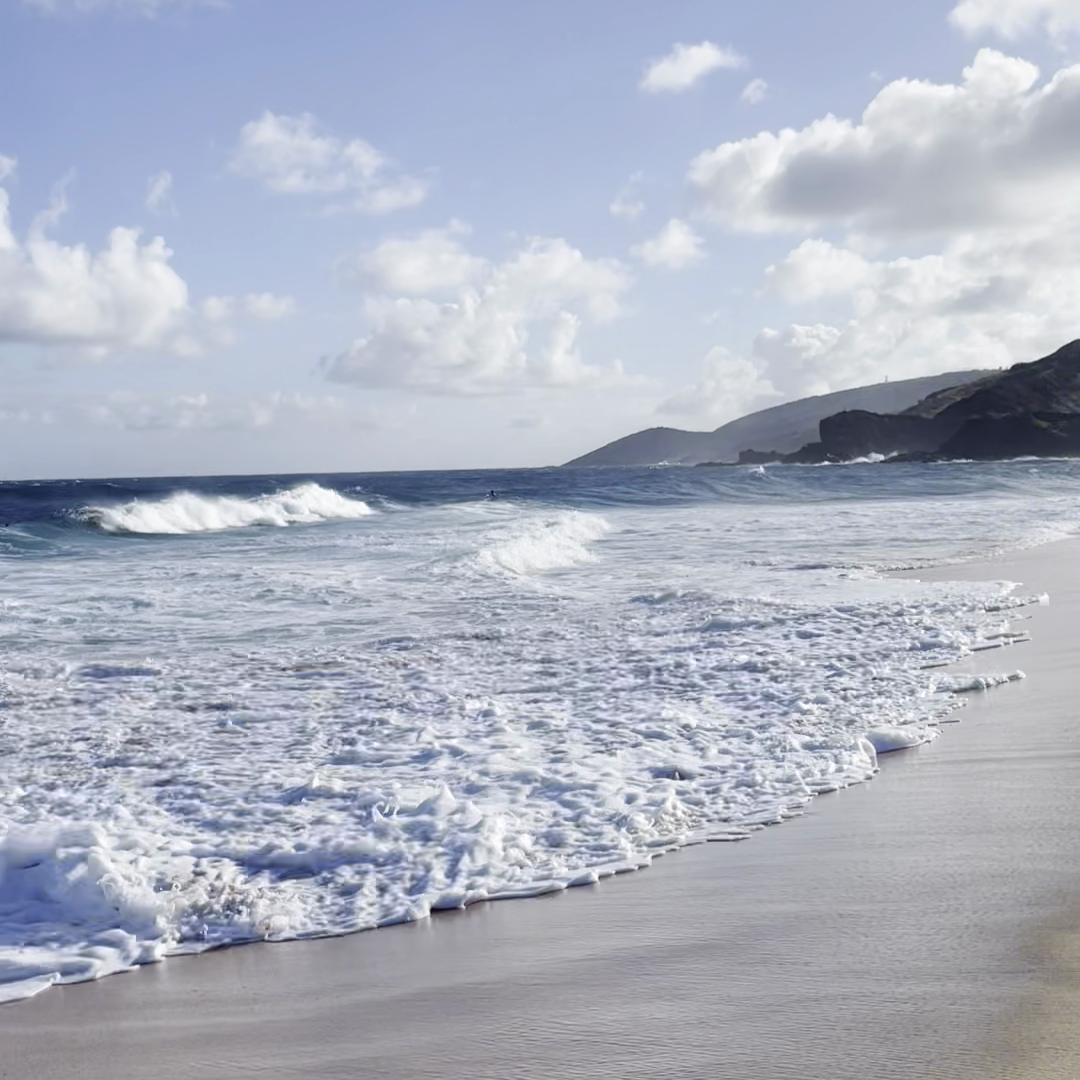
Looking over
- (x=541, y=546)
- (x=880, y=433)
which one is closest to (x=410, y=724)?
(x=541, y=546)

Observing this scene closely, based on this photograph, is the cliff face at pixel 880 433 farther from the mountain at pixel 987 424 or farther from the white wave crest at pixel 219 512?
the white wave crest at pixel 219 512

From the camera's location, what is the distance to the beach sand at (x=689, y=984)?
2.75 meters

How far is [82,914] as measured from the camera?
13.0 feet

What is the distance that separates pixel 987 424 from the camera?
4048 inches

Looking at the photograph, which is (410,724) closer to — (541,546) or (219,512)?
(541,546)

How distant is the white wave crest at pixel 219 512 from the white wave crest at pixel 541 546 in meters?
11.5

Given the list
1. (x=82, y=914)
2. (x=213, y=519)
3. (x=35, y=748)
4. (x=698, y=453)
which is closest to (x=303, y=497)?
(x=213, y=519)

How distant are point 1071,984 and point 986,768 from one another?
263 cm

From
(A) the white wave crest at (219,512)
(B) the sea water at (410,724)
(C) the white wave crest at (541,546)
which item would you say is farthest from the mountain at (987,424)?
(B) the sea water at (410,724)

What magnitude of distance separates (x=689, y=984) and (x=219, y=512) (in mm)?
33206

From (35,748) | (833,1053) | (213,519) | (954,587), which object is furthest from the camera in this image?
(213,519)

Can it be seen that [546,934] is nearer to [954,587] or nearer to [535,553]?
[954,587]

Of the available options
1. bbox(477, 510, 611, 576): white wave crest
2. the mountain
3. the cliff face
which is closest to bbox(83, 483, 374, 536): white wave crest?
bbox(477, 510, 611, 576): white wave crest

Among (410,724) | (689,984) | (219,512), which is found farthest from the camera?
(219,512)
